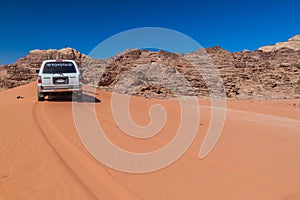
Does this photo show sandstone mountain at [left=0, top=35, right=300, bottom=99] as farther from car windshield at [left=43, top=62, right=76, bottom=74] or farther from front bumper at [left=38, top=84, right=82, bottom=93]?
front bumper at [left=38, top=84, right=82, bottom=93]

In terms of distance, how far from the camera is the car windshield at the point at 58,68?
33.9ft

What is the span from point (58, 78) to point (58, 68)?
A: 24.0 inches

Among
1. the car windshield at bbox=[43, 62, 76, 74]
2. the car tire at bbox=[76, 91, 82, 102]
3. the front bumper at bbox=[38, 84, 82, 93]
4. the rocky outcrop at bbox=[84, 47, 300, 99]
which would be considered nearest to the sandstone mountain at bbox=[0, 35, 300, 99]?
the rocky outcrop at bbox=[84, 47, 300, 99]

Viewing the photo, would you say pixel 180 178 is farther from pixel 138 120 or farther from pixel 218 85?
pixel 218 85

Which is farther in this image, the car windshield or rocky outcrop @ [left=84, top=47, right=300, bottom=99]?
rocky outcrop @ [left=84, top=47, right=300, bottom=99]

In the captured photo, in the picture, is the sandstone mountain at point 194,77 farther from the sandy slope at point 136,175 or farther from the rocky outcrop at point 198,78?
the sandy slope at point 136,175

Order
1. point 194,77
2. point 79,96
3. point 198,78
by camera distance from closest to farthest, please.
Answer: point 79,96, point 198,78, point 194,77

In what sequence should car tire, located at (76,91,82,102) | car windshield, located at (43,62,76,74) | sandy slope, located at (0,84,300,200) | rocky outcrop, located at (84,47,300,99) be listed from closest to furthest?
1. sandy slope, located at (0,84,300,200)
2. car windshield, located at (43,62,76,74)
3. car tire, located at (76,91,82,102)
4. rocky outcrop, located at (84,47,300,99)

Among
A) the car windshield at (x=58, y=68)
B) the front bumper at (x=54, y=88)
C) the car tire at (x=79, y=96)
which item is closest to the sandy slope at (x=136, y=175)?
the front bumper at (x=54, y=88)

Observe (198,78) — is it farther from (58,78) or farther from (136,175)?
(136,175)

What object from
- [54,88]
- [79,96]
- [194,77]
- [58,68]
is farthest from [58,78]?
[194,77]

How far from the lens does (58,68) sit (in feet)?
34.3

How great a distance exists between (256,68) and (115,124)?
23.7 m

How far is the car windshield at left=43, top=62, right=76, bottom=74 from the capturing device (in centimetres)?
1034
